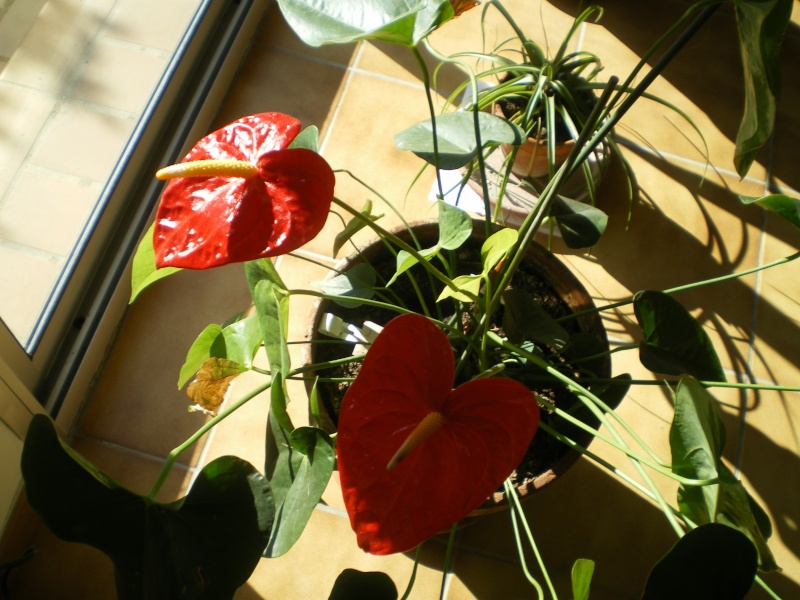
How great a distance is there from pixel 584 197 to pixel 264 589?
0.84 m

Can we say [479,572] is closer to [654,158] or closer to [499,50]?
[654,158]

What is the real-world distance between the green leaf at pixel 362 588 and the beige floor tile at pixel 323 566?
400 millimetres

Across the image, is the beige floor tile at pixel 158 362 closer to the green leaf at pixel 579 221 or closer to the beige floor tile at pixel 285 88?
the beige floor tile at pixel 285 88

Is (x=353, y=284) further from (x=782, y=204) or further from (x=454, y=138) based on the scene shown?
(x=782, y=204)

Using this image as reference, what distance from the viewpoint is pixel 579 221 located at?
29.0 inches

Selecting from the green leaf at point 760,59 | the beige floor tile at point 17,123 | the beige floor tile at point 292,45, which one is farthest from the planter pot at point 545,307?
the beige floor tile at point 292,45

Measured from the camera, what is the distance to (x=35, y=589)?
0.94 metres

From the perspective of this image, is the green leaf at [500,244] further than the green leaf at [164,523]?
Yes

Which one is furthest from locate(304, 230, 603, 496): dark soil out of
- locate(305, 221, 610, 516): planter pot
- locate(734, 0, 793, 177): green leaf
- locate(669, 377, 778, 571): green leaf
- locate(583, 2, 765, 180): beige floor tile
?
locate(583, 2, 765, 180): beige floor tile

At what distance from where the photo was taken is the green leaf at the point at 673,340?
64cm

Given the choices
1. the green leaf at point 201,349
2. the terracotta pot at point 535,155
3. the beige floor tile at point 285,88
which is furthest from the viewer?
the beige floor tile at point 285,88

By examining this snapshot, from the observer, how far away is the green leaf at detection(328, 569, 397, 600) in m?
0.57

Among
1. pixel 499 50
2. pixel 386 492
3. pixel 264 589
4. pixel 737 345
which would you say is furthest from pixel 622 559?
pixel 499 50

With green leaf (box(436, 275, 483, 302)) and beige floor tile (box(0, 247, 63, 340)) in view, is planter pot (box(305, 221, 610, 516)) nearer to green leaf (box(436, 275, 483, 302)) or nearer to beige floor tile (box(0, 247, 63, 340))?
green leaf (box(436, 275, 483, 302))
